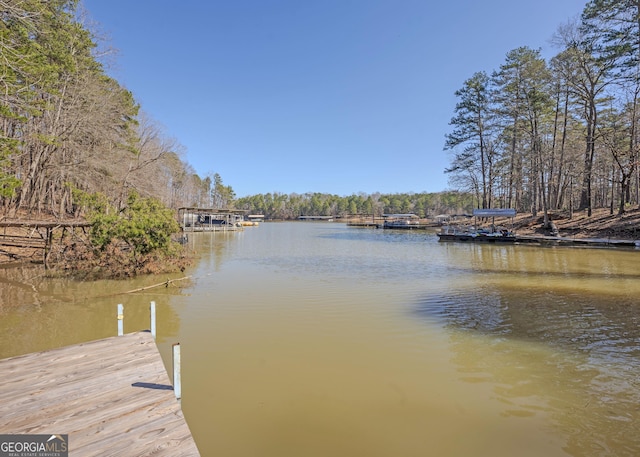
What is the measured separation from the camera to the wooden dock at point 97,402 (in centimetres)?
250

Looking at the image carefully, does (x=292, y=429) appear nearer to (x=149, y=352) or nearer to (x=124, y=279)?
(x=149, y=352)

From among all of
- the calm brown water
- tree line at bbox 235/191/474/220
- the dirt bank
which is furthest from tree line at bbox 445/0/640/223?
tree line at bbox 235/191/474/220

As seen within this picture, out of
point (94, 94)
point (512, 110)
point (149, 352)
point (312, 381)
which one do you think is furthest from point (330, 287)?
point (512, 110)

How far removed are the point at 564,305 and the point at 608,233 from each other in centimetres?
2122

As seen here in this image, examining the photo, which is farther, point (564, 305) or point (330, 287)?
point (330, 287)

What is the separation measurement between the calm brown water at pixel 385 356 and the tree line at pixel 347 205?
93.9m

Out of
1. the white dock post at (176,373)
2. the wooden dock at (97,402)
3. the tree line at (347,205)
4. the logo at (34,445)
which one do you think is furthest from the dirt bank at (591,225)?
the tree line at (347,205)

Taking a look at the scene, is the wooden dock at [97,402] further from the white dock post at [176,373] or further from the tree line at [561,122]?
the tree line at [561,122]

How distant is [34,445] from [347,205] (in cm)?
12103

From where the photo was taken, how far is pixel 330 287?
36.9 ft

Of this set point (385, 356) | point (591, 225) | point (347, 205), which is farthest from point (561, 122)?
point (347, 205)

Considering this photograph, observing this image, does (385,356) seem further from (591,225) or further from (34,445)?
(591,225)

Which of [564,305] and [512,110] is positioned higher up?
[512,110]

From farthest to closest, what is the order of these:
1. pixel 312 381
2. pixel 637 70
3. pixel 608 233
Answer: pixel 608 233 < pixel 637 70 < pixel 312 381
